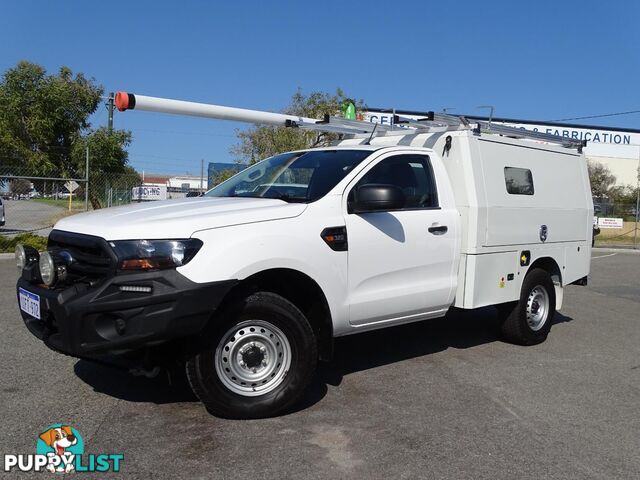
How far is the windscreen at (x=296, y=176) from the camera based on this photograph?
474 centimetres

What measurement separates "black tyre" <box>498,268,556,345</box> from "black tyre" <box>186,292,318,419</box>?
2986 millimetres

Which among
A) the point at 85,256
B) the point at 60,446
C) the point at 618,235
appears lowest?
the point at 60,446

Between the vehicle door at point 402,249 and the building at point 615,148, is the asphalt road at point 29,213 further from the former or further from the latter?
the building at point 615,148

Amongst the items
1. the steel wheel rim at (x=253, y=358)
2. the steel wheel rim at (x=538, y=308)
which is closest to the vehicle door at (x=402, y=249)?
the steel wheel rim at (x=253, y=358)

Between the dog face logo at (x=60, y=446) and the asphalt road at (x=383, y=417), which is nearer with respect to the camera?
the dog face logo at (x=60, y=446)

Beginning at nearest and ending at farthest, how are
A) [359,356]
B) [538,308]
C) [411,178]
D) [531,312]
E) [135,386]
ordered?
[135,386], [411,178], [359,356], [531,312], [538,308]

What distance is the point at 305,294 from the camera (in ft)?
14.7

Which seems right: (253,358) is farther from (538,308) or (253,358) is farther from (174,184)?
(174,184)

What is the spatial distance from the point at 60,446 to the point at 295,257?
189cm

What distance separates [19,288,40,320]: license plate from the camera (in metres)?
3.97

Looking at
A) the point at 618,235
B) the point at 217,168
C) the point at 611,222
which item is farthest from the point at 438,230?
the point at 618,235

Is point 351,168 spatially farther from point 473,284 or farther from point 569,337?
point 569,337

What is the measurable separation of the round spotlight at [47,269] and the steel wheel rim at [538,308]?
4.88 meters

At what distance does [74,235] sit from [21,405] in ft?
4.28
